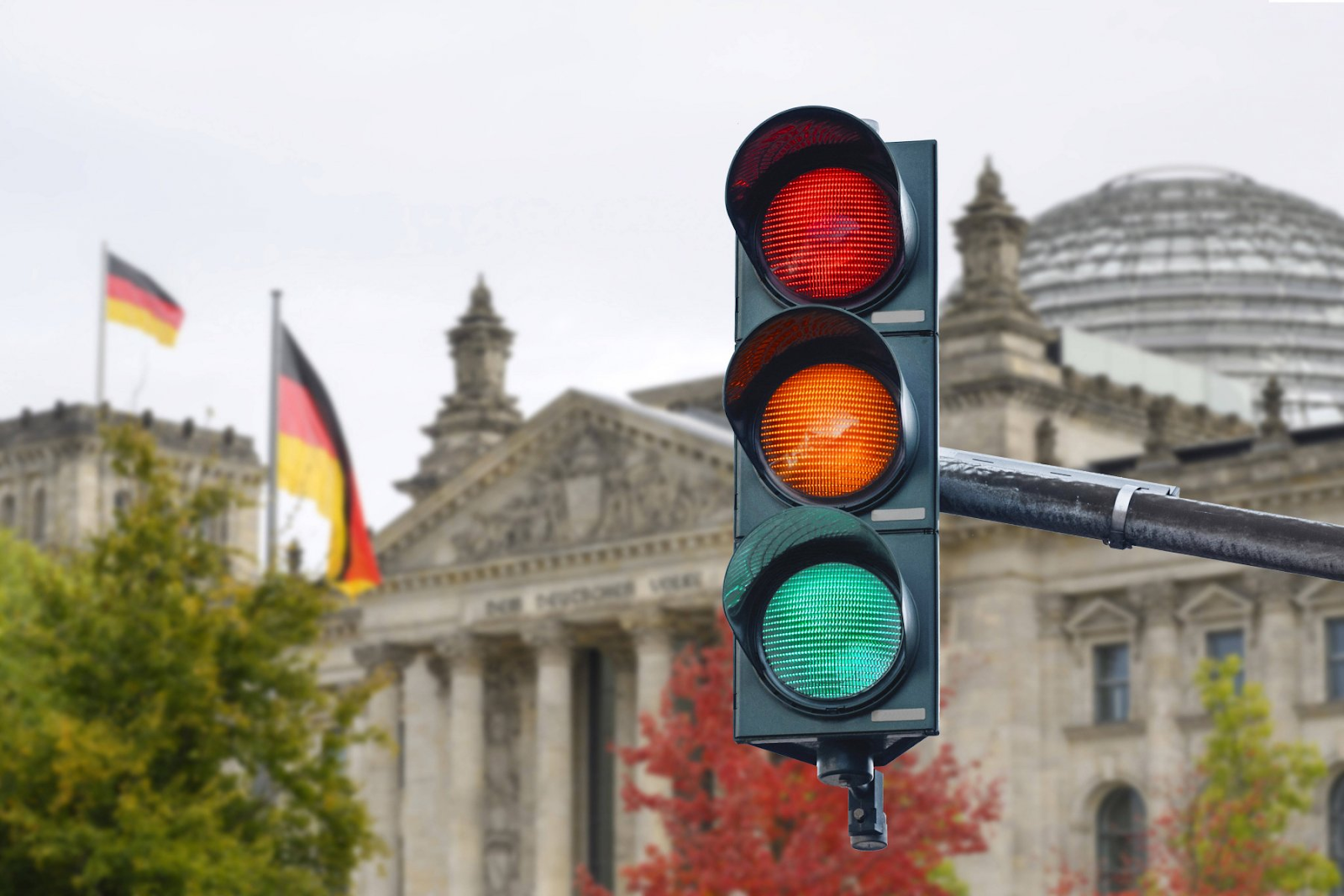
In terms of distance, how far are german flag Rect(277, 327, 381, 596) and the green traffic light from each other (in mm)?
43706

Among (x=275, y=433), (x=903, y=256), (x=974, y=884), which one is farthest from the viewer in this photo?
(x=974, y=884)

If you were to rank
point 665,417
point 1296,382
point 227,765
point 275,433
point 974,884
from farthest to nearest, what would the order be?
point 1296,382, point 227,765, point 665,417, point 974,884, point 275,433

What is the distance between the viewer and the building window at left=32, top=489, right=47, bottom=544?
120000 mm

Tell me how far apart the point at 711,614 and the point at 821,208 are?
6460cm

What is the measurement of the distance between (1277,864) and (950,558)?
60.3 feet

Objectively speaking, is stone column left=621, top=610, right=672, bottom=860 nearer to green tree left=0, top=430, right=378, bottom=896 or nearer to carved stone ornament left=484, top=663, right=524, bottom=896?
carved stone ornament left=484, top=663, right=524, bottom=896

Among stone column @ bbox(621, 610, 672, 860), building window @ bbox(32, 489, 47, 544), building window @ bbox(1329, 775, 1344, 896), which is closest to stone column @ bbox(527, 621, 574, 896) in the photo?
stone column @ bbox(621, 610, 672, 860)

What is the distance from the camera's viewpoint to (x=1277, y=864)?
49656 millimetres

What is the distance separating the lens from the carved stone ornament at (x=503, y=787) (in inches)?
2987

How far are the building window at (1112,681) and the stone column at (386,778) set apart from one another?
2277 centimetres

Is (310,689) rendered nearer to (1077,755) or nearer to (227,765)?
(1077,755)

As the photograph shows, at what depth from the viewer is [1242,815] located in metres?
49.9

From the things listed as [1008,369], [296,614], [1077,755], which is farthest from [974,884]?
[296,614]

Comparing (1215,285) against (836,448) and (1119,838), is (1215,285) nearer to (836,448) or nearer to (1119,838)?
(1119,838)
